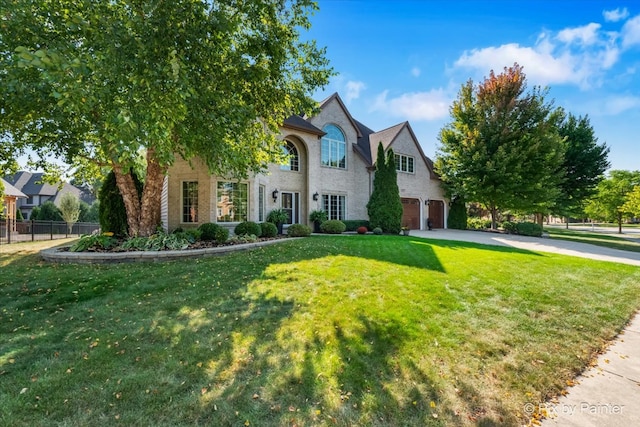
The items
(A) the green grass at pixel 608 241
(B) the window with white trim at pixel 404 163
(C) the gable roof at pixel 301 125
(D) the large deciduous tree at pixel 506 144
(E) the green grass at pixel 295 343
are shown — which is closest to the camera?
(E) the green grass at pixel 295 343

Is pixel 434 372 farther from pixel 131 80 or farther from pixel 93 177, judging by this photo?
pixel 93 177

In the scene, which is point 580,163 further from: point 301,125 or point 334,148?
point 301,125

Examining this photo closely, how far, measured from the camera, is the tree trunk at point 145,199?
10195 millimetres

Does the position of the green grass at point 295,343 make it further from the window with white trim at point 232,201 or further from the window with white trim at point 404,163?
the window with white trim at point 404,163

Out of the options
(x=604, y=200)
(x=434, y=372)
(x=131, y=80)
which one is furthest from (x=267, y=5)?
(x=604, y=200)

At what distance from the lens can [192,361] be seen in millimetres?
3277

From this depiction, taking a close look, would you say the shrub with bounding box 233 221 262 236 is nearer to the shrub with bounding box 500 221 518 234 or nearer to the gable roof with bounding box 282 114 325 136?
the gable roof with bounding box 282 114 325 136

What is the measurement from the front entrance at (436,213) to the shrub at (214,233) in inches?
717

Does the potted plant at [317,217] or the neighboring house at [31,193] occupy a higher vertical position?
the neighboring house at [31,193]

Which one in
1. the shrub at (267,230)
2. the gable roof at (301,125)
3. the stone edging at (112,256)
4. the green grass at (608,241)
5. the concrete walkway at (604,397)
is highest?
the gable roof at (301,125)

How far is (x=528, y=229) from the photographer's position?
19.7m

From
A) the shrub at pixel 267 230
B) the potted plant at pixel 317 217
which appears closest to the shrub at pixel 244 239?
the shrub at pixel 267 230

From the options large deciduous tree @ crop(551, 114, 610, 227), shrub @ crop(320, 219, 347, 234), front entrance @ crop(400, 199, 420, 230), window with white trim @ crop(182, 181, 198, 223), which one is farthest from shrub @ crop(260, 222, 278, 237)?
large deciduous tree @ crop(551, 114, 610, 227)

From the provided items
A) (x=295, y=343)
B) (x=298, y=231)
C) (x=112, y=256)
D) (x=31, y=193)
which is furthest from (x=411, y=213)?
(x=31, y=193)
